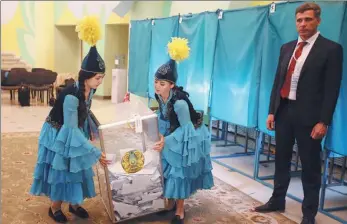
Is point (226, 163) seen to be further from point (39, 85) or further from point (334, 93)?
point (39, 85)

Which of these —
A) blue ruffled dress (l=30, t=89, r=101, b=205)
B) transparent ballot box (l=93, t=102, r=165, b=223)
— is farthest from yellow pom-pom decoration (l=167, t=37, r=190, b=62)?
blue ruffled dress (l=30, t=89, r=101, b=205)

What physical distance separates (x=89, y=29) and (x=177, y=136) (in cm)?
94

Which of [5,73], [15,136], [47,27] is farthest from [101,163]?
[47,27]

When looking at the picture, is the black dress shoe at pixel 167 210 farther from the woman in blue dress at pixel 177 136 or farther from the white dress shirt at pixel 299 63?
the white dress shirt at pixel 299 63

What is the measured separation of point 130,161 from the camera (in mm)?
2602

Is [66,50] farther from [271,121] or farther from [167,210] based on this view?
[271,121]

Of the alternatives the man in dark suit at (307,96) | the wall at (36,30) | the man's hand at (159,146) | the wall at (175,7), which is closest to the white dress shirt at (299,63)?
the man in dark suit at (307,96)

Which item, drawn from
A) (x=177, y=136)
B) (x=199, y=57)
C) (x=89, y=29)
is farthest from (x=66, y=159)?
(x=199, y=57)

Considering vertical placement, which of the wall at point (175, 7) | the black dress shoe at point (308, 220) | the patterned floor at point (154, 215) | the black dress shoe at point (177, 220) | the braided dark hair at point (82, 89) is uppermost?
the wall at point (175, 7)

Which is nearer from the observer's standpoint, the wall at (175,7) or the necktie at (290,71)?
the necktie at (290,71)

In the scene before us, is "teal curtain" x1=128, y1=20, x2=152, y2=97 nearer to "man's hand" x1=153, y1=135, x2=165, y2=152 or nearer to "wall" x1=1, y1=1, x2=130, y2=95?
"man's hand" x1=153, y1=135, x2=165, y2=152

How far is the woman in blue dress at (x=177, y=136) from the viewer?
2699 millimetres

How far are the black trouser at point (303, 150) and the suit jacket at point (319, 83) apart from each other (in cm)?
8

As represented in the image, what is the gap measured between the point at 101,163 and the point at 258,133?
1.95m
